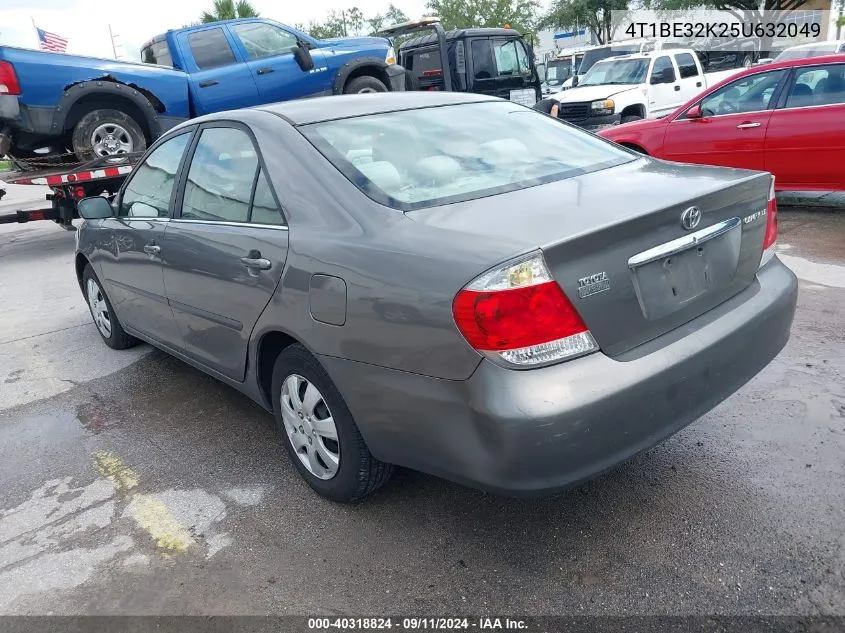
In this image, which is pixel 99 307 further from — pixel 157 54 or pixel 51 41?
pixel 51 41

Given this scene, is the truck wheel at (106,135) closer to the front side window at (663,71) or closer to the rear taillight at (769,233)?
Answer: the rear taillight at (769,233)

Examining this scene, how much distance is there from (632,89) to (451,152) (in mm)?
12010

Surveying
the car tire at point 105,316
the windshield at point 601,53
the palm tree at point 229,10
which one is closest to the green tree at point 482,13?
the palm tree at point 229,10

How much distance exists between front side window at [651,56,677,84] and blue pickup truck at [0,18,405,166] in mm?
5906

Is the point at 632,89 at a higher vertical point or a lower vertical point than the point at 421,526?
higher

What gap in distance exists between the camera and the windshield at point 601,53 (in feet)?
62.1

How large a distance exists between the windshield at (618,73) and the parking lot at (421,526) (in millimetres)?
11408

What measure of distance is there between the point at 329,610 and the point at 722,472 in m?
1.69

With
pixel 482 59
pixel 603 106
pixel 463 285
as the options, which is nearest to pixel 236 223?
pixel 463 285

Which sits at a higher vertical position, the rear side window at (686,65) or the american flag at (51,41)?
the american flag at (51,41)

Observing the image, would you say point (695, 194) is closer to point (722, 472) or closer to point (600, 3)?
point (722, 472)

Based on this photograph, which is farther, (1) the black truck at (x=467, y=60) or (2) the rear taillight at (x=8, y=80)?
(1) the black truck at (x=467, y=60)

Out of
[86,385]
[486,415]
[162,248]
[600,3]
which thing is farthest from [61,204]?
[600,3]

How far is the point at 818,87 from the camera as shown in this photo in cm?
696
